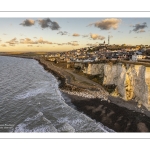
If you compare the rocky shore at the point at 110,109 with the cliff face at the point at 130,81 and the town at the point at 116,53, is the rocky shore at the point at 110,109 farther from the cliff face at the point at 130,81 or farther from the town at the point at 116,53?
the town at the point at 116,53

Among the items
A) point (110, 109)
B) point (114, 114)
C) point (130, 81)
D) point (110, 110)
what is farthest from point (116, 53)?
point (114, 114)

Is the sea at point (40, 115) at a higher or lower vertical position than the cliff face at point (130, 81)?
lower

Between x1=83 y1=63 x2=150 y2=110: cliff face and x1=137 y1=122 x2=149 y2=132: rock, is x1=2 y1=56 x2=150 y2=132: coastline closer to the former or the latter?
x1=137 y1=122 x2=149 y2=132: rock

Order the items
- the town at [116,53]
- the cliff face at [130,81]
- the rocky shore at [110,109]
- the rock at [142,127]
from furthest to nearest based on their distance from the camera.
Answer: the town at [116,53] → the cliff face at [130,81] → the rocky shore at [110,109] → the rock at [142,127]

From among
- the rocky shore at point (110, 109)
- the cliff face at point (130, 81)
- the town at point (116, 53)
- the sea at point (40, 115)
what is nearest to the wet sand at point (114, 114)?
the rocky shore at point (110, 109)

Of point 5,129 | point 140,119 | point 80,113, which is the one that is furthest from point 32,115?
point 140,119

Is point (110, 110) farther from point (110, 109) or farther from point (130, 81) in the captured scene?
point (130, 81)
